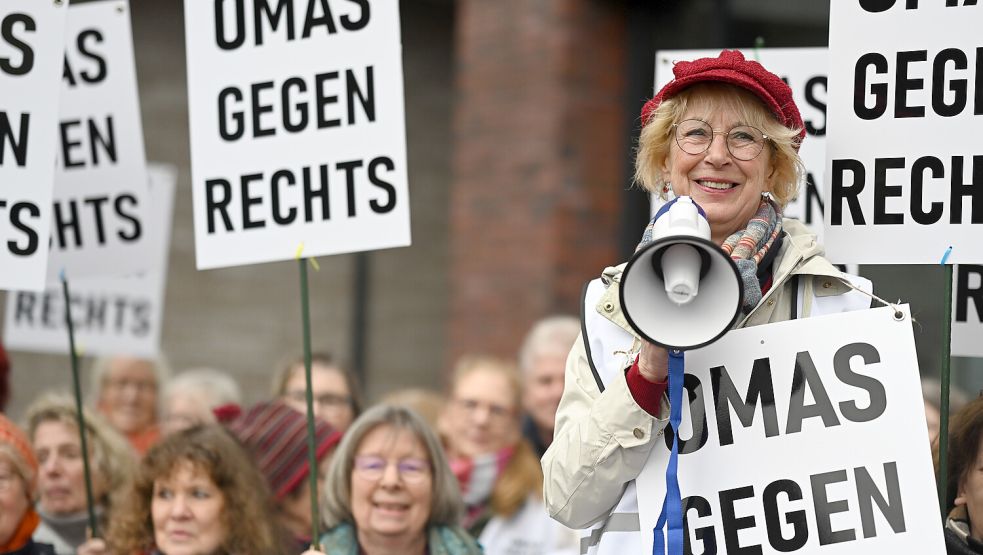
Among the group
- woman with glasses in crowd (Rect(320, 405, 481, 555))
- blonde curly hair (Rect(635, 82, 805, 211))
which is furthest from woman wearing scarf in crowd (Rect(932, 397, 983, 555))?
woman with glasses in crowd (Rect(320, 405, 481, 555))

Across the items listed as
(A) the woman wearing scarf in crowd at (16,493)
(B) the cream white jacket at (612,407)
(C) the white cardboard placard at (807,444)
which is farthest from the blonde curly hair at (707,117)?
(A) the woman wearing scarf in crowd at (16,493)

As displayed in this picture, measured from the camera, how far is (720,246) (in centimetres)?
282

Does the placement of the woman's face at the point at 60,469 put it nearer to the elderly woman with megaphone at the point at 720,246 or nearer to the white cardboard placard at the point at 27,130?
the white cardboard placard at the point at 27,130

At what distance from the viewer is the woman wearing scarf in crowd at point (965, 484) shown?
10.9ft

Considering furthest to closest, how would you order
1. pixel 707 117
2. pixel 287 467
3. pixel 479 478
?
1. pixel 479 478
2. pixel 287 467
3. pixel 707 117

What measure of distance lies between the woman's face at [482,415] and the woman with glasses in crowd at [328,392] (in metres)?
0.43

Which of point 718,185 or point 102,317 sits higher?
point 718,185

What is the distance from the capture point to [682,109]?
3016mm

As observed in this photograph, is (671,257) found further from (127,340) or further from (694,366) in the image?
(127,340)

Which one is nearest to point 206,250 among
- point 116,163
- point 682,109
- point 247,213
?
point 247,213

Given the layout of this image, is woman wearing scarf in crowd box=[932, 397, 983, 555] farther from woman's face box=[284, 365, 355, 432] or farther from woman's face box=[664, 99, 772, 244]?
woman's face box=[284, 365, 355, 432]

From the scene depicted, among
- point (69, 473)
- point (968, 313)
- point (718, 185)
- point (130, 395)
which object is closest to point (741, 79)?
point (718, 185)

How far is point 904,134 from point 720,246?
90cm

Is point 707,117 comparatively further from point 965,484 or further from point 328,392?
point 328,392
